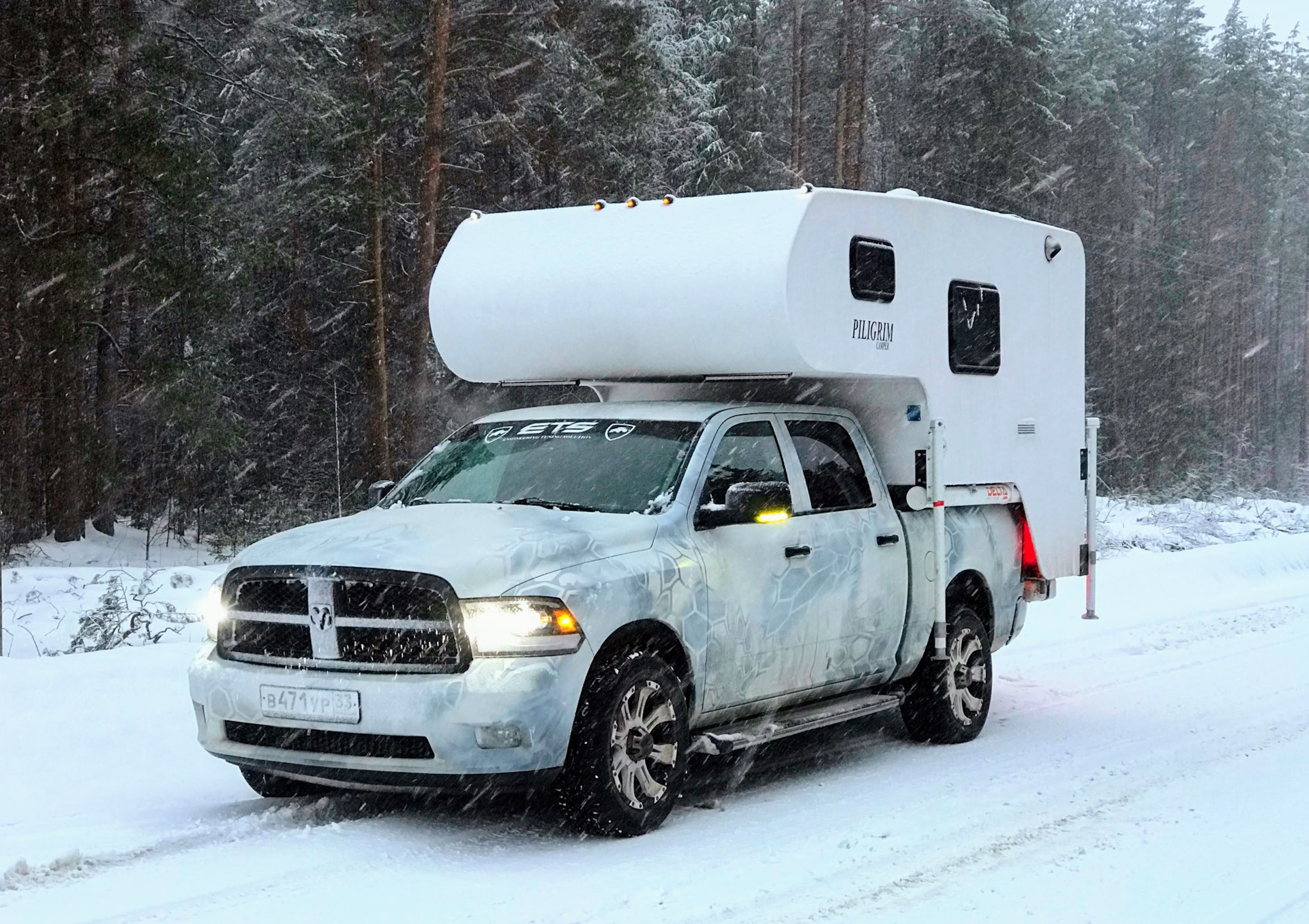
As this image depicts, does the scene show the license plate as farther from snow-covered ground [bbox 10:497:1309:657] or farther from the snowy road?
snow-covered ground [bbox 10:497:1309:657]

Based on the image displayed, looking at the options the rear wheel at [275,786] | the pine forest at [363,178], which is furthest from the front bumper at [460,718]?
the pine forest at [363,178]

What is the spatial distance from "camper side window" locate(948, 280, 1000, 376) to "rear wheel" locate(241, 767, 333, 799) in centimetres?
453

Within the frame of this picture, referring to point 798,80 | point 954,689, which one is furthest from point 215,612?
point 798,80

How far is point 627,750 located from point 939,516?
300 centimetres

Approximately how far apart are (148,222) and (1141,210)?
4856 centimetres

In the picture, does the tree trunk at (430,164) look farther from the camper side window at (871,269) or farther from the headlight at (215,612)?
the headlight at (215,612)

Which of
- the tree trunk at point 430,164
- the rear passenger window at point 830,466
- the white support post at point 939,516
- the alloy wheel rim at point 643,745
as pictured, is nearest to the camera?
the alloy wheel rim at point 643,745

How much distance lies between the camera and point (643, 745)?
6.62 metres

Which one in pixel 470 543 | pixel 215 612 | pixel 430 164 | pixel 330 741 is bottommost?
pixel 330 741

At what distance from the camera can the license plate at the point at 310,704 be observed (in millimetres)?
6215

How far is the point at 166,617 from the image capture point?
12.4 m

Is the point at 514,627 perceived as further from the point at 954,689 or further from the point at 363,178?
the point at 363,178

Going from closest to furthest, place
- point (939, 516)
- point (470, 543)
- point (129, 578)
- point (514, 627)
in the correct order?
point (514, 627) < point (470, 543) < point (939, 516) < point (129, 578)

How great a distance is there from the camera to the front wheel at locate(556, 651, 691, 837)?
20.8 feet
